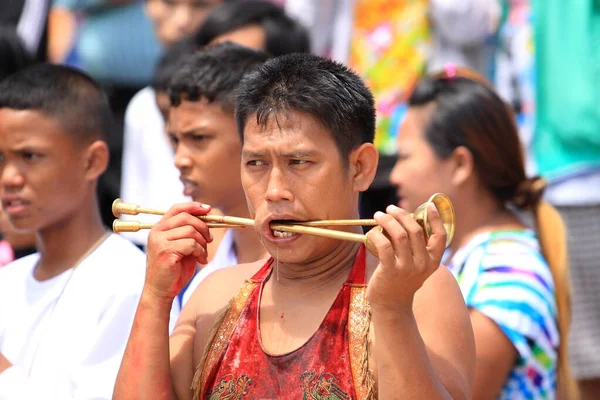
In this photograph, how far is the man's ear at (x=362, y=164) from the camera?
262 centimetres

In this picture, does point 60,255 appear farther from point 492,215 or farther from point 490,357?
point 492,215

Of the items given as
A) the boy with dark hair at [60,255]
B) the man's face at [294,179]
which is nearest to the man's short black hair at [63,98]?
the boy with dark hair at [60,255]

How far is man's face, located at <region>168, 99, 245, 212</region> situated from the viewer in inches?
143

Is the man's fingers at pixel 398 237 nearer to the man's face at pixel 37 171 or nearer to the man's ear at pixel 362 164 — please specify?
the man's ear at pixel 362 164

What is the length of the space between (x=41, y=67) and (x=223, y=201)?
963mm

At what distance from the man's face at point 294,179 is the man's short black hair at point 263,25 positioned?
7.54ft

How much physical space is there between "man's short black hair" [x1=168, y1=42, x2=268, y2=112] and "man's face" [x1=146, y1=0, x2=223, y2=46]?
81.4 inches

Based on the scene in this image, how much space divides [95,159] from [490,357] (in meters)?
1.60

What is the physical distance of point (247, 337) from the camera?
2613mm

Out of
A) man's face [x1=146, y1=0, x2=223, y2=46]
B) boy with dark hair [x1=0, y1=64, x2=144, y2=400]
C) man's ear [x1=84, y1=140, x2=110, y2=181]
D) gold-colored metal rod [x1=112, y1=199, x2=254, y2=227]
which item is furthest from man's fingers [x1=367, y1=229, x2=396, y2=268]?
man's face [x1=146, y1=0, x2=223, y2=46]

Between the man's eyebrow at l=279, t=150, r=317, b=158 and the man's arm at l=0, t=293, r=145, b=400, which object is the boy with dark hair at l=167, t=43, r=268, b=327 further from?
the man's eyebrow at l=279, t=150, r=317, b=158

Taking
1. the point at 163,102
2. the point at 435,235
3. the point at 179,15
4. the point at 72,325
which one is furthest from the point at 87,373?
the point at 179,15

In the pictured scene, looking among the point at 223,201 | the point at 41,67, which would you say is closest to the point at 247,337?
the point at 223,201

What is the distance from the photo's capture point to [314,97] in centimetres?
255
